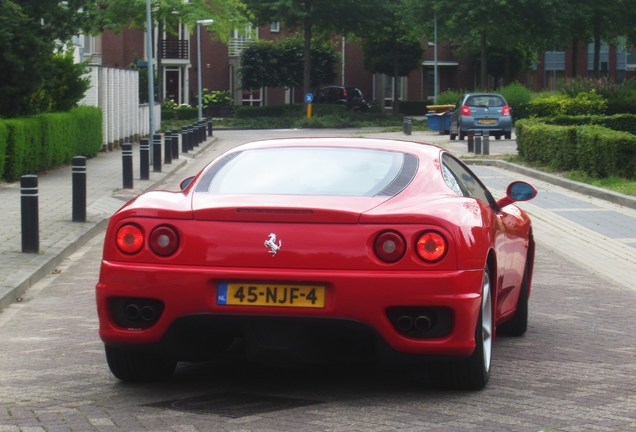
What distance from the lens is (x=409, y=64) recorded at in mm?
82750

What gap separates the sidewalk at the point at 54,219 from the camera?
11.6 m

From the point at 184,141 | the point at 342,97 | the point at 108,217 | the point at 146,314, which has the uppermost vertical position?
the point at 342,97

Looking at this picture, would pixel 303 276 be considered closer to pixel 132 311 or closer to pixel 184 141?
pixel 132 311

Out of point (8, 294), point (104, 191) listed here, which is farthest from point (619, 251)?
point (104, 191)

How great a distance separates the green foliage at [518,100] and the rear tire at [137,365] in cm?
4829

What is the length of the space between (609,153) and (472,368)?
16522 millimetres

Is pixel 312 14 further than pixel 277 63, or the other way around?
pixel 277 63

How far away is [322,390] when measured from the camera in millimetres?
6633

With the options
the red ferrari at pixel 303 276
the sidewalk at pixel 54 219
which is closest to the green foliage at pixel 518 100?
the sidewalk at pixel 54 219

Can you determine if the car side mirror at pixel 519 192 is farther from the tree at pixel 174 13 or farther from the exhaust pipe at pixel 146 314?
the tree at pixel 174 13

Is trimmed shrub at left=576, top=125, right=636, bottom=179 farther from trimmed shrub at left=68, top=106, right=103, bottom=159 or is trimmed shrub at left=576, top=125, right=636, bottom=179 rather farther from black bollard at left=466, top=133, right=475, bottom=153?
black bollard at left=466, top=133, right=475, bottom=153

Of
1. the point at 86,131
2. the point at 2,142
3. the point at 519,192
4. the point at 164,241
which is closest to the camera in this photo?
the point at 164,241

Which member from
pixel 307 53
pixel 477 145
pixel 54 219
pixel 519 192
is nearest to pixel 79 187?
pixel 54 219

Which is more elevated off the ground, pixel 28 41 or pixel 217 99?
pixel 28 41
